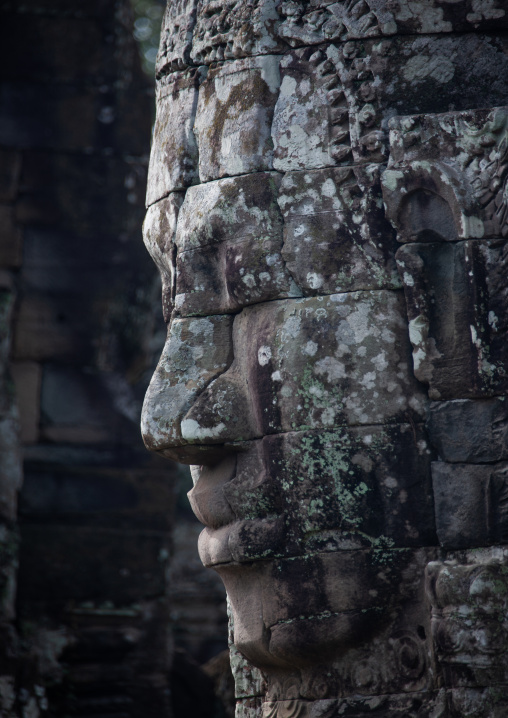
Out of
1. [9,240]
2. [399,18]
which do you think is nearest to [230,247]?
[399,18]

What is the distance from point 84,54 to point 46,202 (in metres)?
1.12

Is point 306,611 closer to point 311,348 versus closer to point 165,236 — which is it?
point 311,348

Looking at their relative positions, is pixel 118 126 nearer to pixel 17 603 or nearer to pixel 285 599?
pixel 17 603

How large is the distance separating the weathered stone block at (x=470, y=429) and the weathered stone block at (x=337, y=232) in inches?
18.2

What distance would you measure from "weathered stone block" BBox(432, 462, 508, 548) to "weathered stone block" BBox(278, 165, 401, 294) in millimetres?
663

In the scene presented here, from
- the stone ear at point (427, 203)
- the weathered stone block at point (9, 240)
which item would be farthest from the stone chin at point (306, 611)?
the weathered stone block at point (9, 240)

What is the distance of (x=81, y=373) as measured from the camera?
750 cm

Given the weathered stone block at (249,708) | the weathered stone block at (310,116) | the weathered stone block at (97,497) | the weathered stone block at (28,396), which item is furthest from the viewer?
the weathered stone block at (28,396)

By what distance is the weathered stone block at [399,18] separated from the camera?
3553 mm

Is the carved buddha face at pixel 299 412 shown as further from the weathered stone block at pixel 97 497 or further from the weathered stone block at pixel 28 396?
the weathered stone block at pixel 28 396

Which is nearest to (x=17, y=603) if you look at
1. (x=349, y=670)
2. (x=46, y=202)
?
(x=46, y=202)

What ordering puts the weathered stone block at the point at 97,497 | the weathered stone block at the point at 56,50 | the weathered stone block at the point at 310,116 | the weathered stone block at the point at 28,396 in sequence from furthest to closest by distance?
the weathered stone block at the point at 56,50 → the weathered stone block at the point at 28,396 → the weathered stone block at the point at 97,497 → the weathered stone block at the point at 310,116

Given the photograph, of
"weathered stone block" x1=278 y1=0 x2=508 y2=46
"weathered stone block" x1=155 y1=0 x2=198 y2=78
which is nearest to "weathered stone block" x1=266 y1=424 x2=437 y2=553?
"weathered stone block" x1=278 y1=0 x2=508 y2=46

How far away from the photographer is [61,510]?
723cm
